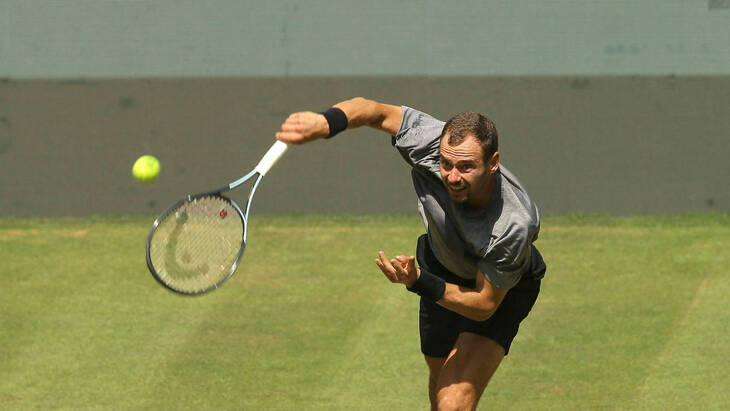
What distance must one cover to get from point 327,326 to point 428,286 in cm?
323

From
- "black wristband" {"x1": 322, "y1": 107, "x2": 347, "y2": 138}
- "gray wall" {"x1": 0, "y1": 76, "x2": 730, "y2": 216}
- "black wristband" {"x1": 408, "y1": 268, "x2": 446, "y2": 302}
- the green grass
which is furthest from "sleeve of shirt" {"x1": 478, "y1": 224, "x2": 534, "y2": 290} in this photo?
"gray wall" {"x1": 0, "y1": 76, "x2": 730, "y2": 216}

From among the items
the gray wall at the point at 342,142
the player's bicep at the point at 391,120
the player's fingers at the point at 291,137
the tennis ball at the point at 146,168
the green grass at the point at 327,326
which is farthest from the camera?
the gray wall at the point at 342,142

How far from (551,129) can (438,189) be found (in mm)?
6252

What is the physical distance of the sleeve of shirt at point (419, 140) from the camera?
17.5 feet

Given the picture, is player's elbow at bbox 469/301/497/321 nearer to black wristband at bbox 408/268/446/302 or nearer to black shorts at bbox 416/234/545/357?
black wristband at bbox 408/268/446/302

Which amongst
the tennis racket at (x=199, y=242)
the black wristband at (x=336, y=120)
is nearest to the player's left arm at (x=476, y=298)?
the black wristband at (x=336, y=120)

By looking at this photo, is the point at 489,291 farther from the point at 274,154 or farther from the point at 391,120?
the point at 274,154

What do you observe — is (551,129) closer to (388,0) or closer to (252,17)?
(388,0)

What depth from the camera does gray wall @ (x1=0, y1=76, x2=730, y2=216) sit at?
449 inches

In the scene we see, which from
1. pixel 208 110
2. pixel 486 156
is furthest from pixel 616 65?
pixel 486 156

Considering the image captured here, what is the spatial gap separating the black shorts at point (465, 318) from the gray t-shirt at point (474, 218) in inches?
9.8

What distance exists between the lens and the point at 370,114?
17.5ft

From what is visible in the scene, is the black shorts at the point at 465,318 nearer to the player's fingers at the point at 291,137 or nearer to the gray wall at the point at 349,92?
the player's fingers at the point at 291,137

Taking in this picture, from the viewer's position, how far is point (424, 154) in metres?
5.37
